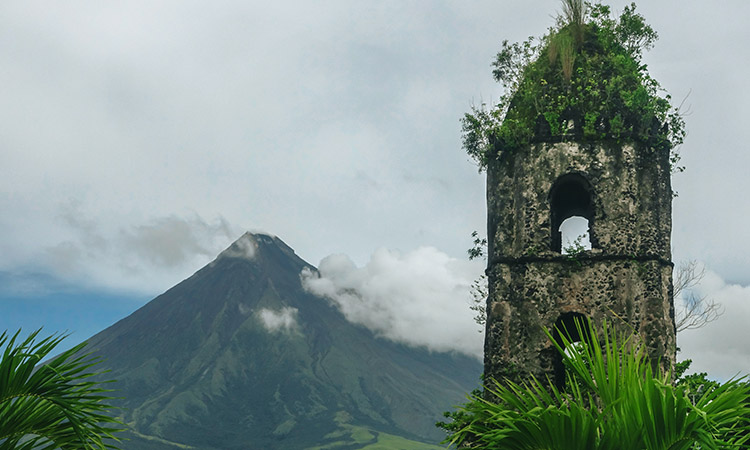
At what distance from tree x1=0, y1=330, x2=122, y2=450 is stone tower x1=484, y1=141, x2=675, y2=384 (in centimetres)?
927

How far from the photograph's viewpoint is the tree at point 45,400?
4.97 metres

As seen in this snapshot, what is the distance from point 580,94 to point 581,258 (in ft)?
11.0

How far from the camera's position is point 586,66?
1493 centimetres

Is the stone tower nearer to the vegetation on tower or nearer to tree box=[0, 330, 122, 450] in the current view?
the vegetation on tower

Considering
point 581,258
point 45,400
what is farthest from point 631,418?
point 581,258

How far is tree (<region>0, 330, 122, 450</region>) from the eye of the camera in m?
4.97

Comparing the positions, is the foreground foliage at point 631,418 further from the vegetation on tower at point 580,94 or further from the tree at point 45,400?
the vegetation on tower at point 580,94

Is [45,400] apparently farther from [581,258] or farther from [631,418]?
[581,258]

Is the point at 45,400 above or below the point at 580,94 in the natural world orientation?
below

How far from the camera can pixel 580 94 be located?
1445 centimetres

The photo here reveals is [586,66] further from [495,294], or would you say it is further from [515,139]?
[495,294]

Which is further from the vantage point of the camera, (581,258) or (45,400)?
(581,258)

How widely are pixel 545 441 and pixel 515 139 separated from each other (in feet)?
30.5

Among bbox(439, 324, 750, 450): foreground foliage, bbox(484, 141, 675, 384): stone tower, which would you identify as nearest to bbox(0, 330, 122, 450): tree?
bbox(439, 324, 750, 450): foreground foliage
